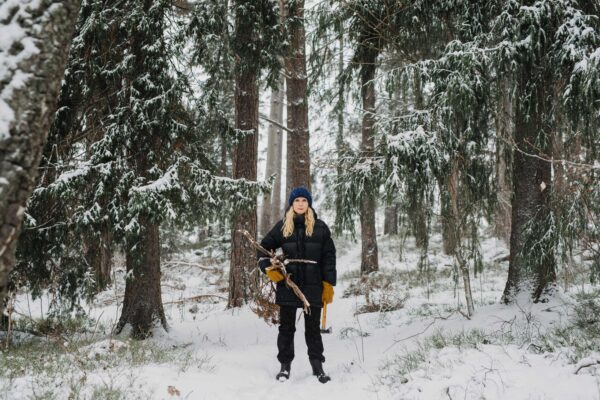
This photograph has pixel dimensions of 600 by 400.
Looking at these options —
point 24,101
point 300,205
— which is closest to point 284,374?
point 300,205

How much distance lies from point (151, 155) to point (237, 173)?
8.07ft

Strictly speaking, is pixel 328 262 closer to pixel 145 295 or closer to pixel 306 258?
pixel 306 258

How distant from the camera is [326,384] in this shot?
16.1 ft

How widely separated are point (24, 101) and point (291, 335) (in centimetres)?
408

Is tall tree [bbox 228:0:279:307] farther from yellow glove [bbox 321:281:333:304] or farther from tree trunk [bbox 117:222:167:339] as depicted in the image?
yellow glove [bbox 321:281:333:304]

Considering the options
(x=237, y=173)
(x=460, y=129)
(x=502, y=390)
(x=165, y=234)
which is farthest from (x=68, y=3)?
(x=165, y=234)

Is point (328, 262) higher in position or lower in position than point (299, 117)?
lower

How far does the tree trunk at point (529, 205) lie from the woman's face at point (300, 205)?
319cm

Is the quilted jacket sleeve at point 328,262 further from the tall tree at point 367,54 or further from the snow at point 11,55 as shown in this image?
the snow at point 11,55

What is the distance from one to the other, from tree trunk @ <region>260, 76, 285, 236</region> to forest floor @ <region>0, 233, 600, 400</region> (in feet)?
30.8

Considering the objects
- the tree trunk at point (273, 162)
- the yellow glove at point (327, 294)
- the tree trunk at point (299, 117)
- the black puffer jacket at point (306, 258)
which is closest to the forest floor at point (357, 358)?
the yellow glove at point (327, 294)

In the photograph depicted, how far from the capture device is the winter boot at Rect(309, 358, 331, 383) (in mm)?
4961

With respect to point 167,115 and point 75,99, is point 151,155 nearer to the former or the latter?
point 167,115

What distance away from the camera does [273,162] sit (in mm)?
19797
